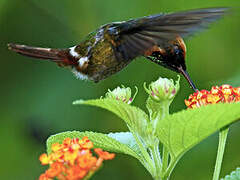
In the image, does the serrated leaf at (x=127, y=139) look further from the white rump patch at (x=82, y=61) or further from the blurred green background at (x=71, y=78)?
the blurred green background at (x=71, y=78)

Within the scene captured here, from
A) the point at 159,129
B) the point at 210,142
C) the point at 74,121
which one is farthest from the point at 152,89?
the point at 74,121

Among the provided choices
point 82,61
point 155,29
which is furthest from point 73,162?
point 82,61

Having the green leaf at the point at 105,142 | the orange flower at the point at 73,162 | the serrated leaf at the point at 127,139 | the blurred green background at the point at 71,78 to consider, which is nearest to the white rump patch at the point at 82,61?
the serrated leaf at the point at 127,139

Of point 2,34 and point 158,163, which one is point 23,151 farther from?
point 158,163

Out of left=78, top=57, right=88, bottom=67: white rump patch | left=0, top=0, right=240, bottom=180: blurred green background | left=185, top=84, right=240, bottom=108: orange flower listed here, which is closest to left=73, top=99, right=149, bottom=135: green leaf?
left=185, top=84, right=240, bottom=108: orange flower

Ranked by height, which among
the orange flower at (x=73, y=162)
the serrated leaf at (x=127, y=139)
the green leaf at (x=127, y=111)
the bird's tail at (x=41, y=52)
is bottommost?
the serrated leaf at (x=127, y=139)

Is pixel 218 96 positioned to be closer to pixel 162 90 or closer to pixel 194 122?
pixel 162 90
